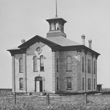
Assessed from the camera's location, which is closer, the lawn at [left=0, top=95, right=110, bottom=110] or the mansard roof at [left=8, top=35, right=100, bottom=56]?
the lawn at [left=0, top=95, right=110, bottom=110]

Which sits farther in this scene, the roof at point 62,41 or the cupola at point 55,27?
the cupola at point 55,27

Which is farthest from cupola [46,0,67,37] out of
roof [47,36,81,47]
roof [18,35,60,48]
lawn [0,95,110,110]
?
lawn [0,95,110,110]

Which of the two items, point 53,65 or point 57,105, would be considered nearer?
point 57,105

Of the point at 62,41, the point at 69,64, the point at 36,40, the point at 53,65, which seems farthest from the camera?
the point at 62,41

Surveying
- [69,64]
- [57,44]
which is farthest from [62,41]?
[69,64]

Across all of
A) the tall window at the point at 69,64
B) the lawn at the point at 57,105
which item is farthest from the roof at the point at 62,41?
the lawn at the point at 57,105

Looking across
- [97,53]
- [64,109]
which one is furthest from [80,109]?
[97,53]

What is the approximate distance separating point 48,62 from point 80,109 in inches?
927

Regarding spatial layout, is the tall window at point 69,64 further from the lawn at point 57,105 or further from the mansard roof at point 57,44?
the lawn at point 57,105

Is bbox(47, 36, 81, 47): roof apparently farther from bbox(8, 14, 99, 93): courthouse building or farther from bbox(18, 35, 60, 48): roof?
bbox(18, 35, 60, 48): roof

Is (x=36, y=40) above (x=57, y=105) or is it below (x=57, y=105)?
above

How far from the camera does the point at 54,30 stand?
45750mm

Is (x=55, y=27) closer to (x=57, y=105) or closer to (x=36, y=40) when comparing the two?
(x=36, y=40)

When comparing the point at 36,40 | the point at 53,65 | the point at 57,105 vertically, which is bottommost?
the point at 57,105
